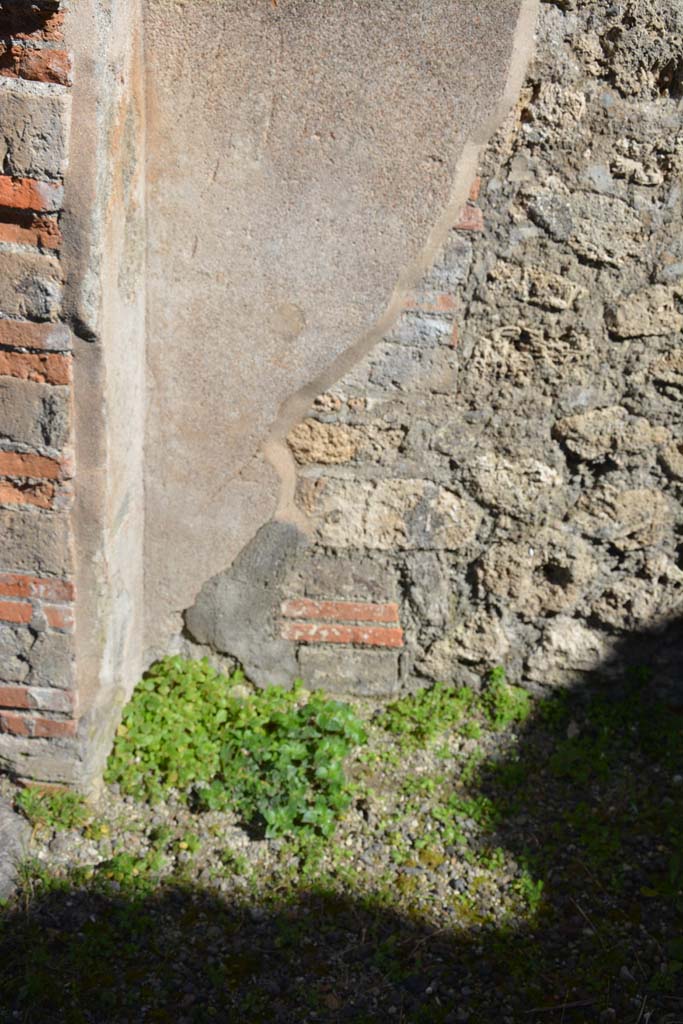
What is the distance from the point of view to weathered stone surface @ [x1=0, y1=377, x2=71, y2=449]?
207 cm

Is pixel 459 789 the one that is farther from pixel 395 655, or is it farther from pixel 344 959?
pixel 344 959

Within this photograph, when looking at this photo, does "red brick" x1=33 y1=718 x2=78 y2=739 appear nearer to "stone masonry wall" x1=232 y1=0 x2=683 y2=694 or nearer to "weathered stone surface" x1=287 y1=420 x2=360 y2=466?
"stone masonry wall" x1=232 y1=0 x2=683 y2=694

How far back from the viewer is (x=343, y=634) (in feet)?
9.18

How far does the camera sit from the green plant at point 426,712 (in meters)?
2.78

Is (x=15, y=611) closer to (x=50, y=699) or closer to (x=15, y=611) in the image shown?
(x=15, y=611)

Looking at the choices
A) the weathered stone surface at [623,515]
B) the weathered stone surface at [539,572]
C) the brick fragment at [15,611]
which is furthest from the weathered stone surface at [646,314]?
the brick fragment at [15,611]

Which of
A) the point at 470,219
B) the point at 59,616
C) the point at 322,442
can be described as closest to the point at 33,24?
the point at 470,219

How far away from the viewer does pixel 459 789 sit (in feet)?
8.63

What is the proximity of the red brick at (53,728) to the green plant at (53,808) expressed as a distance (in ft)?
0.61

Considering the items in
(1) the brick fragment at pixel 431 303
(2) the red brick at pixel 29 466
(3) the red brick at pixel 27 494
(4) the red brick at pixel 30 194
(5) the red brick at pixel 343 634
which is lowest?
(5) the red brick at pixel 343 634

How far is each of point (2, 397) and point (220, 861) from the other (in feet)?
4.52

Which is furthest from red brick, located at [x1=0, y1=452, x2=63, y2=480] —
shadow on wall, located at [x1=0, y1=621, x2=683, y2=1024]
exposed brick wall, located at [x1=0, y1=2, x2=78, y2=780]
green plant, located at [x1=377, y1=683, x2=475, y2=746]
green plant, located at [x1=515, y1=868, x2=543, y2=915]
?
green plant, located at [x1=515, y1=868, x2=543, y2=915]

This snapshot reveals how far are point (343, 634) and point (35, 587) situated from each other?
39.0 inches

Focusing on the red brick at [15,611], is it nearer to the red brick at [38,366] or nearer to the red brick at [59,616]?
the red brick at [59,616]
